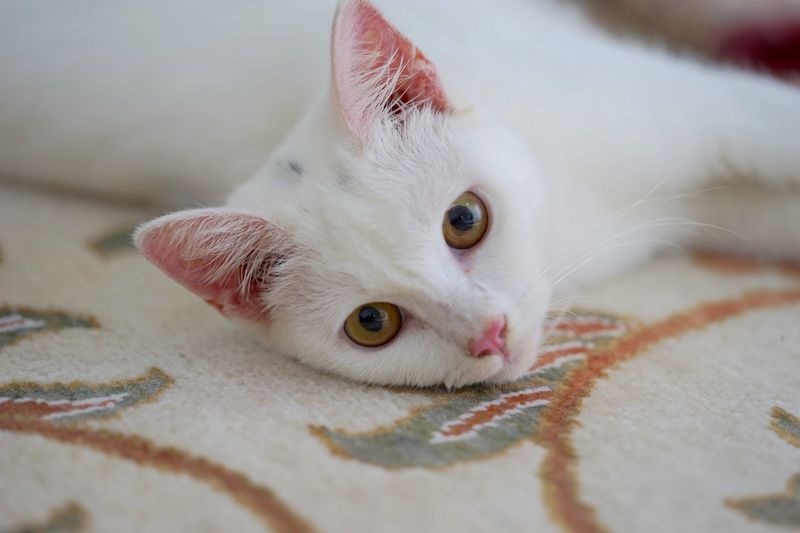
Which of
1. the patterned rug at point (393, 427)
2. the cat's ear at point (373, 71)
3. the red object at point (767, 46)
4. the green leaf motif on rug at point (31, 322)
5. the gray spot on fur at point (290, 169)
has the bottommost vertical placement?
the green leaf motif on rug at point (31, 322)

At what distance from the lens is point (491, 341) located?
3.19 feet

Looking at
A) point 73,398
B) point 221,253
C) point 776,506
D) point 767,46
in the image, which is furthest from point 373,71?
point 767,46

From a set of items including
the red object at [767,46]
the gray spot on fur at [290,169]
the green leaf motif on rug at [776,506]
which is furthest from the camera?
the red object at [767,46]

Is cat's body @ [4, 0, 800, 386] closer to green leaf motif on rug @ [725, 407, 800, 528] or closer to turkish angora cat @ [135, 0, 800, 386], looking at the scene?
turkish angora cat @ [135, 0, 800, 386]

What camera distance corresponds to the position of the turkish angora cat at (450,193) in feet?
3.33

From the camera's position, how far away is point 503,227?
1.08 metres

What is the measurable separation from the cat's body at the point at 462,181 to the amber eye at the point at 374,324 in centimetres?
1

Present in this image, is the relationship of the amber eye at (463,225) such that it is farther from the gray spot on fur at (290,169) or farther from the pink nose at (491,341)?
the gray spot on fur at (290,169)

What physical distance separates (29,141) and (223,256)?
892mm

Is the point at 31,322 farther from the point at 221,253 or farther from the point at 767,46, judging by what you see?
the point at 767,46

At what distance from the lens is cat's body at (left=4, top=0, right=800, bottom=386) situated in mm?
1019

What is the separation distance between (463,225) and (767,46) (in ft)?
4.13

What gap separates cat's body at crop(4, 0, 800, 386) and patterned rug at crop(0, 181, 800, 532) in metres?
0.09

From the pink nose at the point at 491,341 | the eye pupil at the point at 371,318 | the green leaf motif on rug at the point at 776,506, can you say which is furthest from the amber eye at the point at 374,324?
the green leaf motif on rug at the point at 776,506
